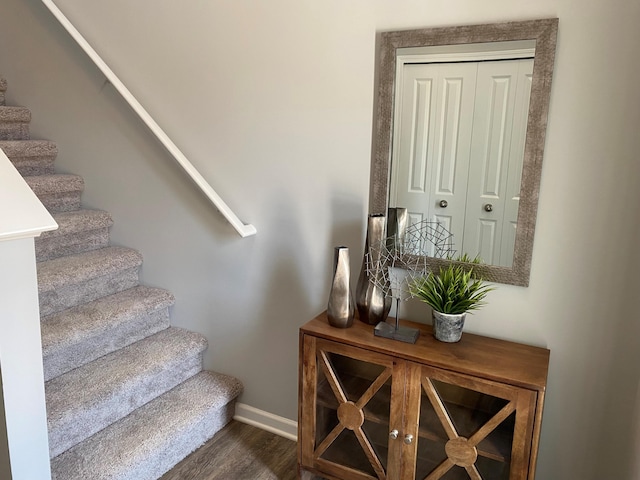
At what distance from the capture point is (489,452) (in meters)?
1.59

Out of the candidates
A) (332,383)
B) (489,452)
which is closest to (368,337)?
(332,383)

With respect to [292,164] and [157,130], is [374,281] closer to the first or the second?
[292,164]

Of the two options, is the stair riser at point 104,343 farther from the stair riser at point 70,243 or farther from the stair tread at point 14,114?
the stair tread at point 14,114

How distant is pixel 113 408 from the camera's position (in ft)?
6.72

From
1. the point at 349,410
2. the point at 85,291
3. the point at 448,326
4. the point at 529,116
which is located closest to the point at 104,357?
the point at 85,291

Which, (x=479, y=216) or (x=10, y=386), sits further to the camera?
(x=479, y=216)

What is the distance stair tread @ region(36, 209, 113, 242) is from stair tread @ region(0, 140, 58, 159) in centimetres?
32

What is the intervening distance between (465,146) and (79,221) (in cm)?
175

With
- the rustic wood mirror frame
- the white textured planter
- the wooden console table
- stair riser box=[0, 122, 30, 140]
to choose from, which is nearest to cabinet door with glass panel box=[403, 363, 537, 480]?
the wooden console table

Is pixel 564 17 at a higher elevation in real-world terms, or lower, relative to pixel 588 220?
higher

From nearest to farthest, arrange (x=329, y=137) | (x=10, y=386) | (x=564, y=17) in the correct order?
(x=10, y=386) → (x=564, y=17) → (x=329, y=137)

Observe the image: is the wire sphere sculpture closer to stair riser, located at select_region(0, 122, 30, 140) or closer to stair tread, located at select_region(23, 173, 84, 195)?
stair tread, located at select_region(23, 173, 84, 195)

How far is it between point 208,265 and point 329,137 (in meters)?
0.81

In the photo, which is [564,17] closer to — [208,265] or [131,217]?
[208,265]
